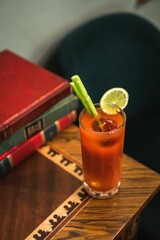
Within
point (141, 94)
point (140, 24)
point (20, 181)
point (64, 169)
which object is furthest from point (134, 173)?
point (140, 24)

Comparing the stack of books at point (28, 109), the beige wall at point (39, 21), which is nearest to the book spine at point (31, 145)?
the stack of books at point (28, 109)

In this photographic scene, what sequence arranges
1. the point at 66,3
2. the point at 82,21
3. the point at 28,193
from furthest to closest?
the point at 82,21 < the point at 66,3 < the point at 28,193

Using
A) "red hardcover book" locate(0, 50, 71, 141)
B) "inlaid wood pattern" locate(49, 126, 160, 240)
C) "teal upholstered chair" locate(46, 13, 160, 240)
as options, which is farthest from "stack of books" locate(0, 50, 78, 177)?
"teal upholstered chair" locate(46, 13, 160, 240)

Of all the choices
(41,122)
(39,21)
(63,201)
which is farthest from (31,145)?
(39,21)

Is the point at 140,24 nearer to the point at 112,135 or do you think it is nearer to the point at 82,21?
the point at 82,21

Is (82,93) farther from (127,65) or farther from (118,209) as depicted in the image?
(127,65)

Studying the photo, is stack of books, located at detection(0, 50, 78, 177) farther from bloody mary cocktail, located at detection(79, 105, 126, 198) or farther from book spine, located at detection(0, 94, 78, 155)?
bloody mary cocktail, located at detection(79, 105, 126, 198)
